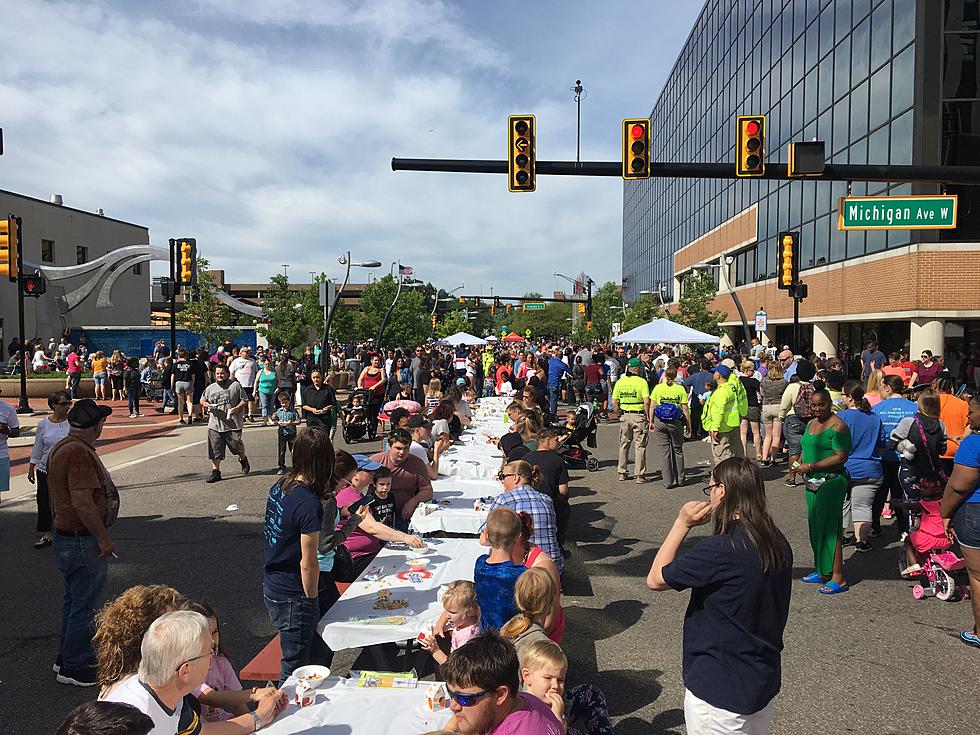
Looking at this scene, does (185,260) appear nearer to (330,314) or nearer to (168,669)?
(330,314)

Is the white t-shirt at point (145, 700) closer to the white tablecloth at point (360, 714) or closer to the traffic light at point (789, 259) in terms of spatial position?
the white tablecloth at point (360, 714)

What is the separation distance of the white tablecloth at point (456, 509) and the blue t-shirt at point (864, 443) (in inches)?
158

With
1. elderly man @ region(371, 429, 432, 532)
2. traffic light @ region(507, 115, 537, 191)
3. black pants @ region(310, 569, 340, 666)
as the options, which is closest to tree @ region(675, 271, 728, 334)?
traffic light @ region(507, 115, 537, 191)

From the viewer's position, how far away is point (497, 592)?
4.47 m

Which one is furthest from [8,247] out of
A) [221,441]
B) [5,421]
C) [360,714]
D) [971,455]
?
[971,455]

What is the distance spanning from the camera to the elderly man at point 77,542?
5.14 metres

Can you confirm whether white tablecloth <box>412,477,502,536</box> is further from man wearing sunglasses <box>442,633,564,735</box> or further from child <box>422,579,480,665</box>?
man wearing sunglasses <box>442,633,564,735</box>

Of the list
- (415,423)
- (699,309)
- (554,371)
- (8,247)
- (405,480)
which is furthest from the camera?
(699,309)

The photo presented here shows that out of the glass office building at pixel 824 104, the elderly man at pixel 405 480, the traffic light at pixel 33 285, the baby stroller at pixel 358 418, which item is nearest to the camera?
the elderly man at pixel 405 480

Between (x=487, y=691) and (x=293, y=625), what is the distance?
80.6 inches

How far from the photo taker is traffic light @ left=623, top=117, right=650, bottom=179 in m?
12.1

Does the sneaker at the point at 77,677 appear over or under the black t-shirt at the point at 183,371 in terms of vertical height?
under

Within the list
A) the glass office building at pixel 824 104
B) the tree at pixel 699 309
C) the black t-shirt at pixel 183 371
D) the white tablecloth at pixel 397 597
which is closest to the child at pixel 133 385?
the black t-shirt at pixel 183 371

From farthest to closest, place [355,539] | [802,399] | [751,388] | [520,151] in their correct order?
1. [751,388]
2. [520,151]
3. [802,399]
4. [355,539]
